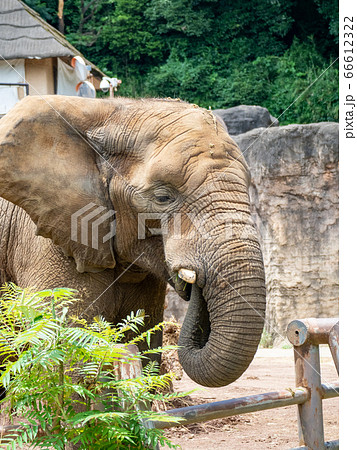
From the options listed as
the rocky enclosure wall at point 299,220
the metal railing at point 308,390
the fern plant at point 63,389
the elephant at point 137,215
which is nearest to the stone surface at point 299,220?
the rocky enclosure wall at point 299,220

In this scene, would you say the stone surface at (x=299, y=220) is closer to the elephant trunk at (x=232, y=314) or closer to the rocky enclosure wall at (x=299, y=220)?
the rocky enclosure wall at (x=299, y=220)

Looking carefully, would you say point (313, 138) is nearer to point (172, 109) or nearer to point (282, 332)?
point (282, 332)

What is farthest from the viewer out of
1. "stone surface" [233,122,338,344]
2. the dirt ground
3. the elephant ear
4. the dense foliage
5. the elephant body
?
the dense foliage

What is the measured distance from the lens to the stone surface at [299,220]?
1032 cm

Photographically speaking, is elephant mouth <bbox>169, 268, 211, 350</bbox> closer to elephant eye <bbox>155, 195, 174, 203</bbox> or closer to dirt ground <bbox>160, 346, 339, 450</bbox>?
elephant eye <bbox>155, 195, 174, 203</bbox>

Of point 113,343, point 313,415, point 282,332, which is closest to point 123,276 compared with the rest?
point 313,415

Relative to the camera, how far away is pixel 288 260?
10484 millimetres

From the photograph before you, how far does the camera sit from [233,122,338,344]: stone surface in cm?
1032

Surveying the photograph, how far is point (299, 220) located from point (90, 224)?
22.7 ft

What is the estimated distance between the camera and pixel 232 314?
3.33 m

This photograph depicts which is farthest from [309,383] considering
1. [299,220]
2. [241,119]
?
[241,119]

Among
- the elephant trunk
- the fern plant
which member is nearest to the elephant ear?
the elephant trunk

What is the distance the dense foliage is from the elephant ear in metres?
18.0

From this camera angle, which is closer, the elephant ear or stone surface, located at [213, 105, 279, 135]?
the elephant ear
